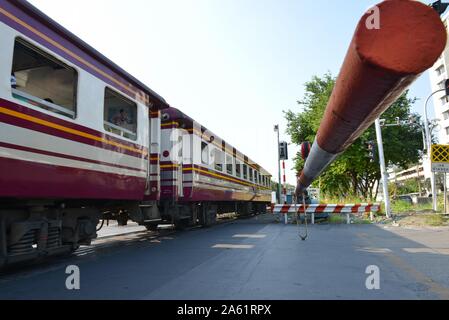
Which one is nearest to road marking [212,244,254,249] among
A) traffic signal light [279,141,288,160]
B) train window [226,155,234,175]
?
traffic signal light [279,141,288,160]

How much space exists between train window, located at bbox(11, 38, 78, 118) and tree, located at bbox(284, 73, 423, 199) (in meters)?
18.1

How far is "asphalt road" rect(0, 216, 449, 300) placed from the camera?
3.93m

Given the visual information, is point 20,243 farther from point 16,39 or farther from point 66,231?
point 16,39

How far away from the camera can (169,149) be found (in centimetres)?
973

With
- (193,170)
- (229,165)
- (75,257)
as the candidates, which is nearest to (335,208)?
(229,165)

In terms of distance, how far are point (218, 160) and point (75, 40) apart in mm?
8257

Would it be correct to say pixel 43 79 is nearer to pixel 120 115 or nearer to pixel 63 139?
pixel 63 139

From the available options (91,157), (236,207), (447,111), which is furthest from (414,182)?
(91,157)

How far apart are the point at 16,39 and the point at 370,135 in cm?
2069

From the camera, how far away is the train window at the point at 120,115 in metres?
6.48

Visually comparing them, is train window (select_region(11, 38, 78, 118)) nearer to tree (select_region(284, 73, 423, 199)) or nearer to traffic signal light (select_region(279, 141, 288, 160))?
traffic signal light (select_region(279, 141, 288, 160))

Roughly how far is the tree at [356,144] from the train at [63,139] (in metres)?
16.4
